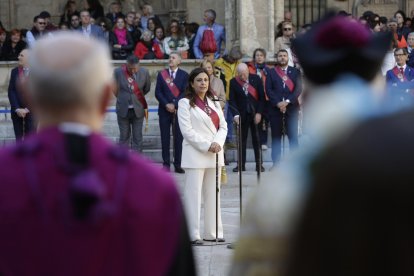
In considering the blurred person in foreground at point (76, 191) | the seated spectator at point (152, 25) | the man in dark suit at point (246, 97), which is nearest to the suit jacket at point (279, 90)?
the man in dark suit at point (246, 97)

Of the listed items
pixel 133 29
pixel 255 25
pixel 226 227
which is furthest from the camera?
pixel 133 29

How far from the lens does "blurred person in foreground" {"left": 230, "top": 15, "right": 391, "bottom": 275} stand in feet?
9.54

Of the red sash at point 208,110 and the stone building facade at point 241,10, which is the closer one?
the red sash at point 208,110

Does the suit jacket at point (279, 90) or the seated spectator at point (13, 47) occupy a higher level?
the seated spectator at point (13, 47)

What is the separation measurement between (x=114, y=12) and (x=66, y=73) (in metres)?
20.3

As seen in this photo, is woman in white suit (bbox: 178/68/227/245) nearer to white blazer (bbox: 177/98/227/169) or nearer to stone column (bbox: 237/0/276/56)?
white blazer (bbox: 177/98/227/169)

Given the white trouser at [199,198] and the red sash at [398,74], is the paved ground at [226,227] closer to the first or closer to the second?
the white trouser at [199,198]

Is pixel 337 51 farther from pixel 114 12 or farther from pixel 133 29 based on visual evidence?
pixel 114 12

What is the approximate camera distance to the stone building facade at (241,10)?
68.8 ft

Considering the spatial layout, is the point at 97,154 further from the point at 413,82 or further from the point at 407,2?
the point at 407,2

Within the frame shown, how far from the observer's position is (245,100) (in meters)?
17.6

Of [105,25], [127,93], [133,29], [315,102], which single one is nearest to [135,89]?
[127,93]

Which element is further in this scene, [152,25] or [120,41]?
[152,25]

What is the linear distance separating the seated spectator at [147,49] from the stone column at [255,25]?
150cm
